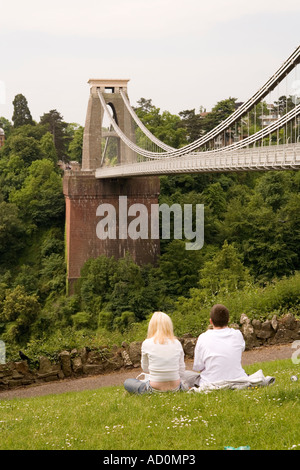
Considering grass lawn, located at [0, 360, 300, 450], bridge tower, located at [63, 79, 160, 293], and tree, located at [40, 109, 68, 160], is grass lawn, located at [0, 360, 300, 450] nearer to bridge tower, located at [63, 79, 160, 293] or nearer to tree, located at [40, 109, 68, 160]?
bridge tower, located at [63, 79, 160, 293]

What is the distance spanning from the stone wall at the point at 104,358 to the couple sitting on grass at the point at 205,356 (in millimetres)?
3724

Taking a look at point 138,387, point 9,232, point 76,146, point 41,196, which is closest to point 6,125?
point 76,146

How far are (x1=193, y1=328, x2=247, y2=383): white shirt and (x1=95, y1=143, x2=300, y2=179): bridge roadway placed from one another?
9.41 meters

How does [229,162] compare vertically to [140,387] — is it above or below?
above

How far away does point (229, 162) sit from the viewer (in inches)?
755

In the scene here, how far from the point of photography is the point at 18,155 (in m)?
40.5

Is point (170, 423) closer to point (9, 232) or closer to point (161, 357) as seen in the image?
point (161, 357)

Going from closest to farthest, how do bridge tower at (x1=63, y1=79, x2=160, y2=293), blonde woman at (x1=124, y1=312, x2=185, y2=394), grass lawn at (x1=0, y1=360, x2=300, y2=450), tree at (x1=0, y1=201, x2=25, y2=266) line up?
grass lawn at (x1=0, y1=360, x2=300, y2=450) < blonde woman at (x1=124, y1=312, x2=185, y2=394) < bridge tower at (x1=63, y1=79, x2=160, y2=293) < tree at (x1=0, y1=201, x2=25, y2=266)

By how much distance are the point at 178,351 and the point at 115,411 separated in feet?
2.39

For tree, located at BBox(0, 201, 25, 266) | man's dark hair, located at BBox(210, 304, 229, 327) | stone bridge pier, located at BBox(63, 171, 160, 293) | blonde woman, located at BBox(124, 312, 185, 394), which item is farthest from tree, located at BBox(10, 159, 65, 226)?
man's dark hair, located at BBox(210, 304, 229, 327)

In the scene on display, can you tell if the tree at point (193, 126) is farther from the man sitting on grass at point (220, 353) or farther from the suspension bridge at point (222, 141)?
the man sitting on grass at point (220, 353)

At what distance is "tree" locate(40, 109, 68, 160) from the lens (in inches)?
2025

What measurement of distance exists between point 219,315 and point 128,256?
25.0 m

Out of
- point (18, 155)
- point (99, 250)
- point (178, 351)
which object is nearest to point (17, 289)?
point (99, 250)
